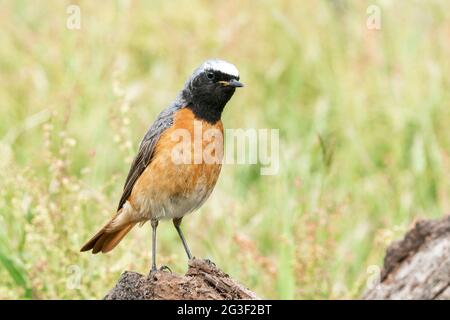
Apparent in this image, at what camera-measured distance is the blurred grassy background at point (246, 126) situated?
5516 mm

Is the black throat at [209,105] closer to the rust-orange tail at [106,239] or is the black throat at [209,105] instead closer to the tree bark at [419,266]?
the rust-orange tail at [106,239]

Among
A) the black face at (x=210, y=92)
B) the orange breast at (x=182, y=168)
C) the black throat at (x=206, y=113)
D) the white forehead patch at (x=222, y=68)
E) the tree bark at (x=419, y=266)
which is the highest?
the white forehead patch at (x=222, y=68)

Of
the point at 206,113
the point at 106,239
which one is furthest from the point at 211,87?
the point at 106,239

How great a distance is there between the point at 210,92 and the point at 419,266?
1.51 m

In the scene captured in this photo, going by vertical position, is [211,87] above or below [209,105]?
above

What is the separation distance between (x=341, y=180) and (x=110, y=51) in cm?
252

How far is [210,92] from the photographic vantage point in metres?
5.18

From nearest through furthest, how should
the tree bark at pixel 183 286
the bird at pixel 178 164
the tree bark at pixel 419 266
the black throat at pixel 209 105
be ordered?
the tree bark at pixel 183 286
the tree bark at pixel 419 266
the bird at pixel 178 164
the black throat at pixel 209 105

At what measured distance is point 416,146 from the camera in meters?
7.80

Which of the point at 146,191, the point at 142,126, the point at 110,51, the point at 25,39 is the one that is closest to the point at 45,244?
the point at 146,191

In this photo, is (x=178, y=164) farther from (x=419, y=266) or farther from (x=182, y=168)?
(x=419, y=266)

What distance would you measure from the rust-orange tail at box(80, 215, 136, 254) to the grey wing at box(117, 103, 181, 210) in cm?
21

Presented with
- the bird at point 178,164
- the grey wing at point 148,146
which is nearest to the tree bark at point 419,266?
the bird at point 178,164
